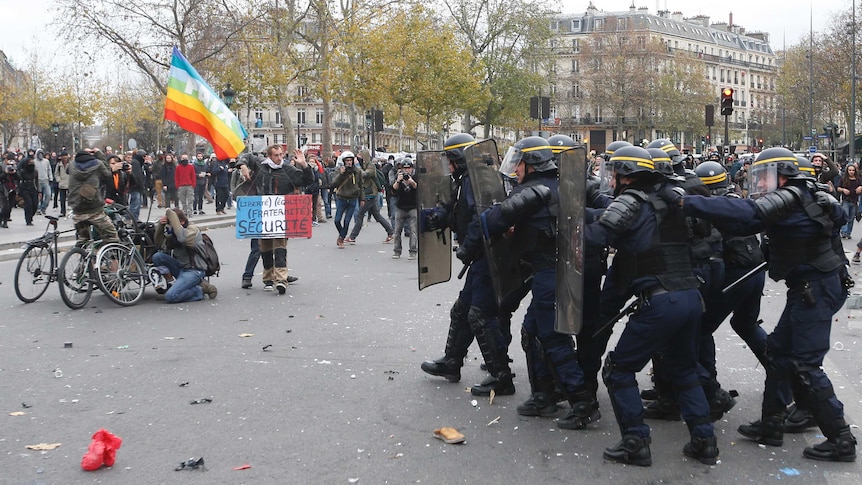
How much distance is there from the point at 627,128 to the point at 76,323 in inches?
3654

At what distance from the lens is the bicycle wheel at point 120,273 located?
986 centimetres

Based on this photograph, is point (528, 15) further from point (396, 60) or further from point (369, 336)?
point (369, 336)

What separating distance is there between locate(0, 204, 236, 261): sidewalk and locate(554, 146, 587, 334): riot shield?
7341 millimetres

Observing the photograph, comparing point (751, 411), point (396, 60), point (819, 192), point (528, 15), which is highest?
point (528, 15)

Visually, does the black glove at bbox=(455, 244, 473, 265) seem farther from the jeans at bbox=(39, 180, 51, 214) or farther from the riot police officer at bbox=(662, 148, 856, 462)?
the jeans at bbox=(39, 180, 51, 214)

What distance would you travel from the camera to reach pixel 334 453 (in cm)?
501

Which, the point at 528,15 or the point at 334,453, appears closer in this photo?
the point at 334,453

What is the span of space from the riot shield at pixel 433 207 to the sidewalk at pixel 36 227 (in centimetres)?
570

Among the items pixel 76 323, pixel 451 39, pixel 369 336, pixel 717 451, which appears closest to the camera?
pixel 717 451

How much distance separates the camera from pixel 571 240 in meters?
5.11

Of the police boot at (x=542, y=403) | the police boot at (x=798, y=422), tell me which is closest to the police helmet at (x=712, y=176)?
the police boot at (x=798, y=422)

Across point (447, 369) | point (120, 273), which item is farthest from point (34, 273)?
point (447, 369)

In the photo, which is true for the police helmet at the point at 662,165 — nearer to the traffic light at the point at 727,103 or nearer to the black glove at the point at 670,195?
the black glove at the point at 670,195

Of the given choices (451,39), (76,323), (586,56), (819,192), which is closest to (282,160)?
(76,323)
